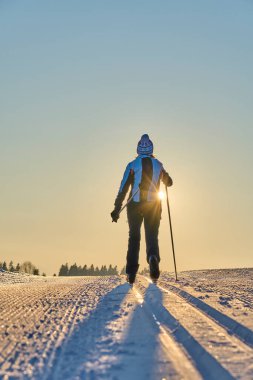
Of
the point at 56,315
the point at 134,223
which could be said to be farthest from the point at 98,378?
the point at 134,223

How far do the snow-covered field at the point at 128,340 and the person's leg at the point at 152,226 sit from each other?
3.40m

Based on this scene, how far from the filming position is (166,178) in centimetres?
888

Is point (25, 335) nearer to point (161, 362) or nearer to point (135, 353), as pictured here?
point (135, 353)

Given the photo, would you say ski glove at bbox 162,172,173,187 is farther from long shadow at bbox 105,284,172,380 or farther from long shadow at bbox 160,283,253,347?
long shadow at bbox 105,284,172,380

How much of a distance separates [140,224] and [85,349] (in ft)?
19.2

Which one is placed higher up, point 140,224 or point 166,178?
point 166,178

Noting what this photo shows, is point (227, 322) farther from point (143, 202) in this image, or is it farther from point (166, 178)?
point (166, 178)

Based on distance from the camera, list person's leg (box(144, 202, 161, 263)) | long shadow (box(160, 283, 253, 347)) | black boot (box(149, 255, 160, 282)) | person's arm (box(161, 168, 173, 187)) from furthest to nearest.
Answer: person's arm (box(161, 168, 173, 187))
person's leg (box(144, 202, 161, 263))
black boot (box(149, 255, 160, 282))
long shadow (box(160, 283, 253, 347))

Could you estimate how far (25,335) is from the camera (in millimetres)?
3088

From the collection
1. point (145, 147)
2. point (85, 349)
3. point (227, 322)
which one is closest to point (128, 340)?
point (85, 349)

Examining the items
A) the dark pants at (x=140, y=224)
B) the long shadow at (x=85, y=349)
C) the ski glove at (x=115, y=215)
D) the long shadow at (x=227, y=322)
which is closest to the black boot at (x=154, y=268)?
the dark pants at (x=140, y=224)

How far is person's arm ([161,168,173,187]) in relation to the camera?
880 cm

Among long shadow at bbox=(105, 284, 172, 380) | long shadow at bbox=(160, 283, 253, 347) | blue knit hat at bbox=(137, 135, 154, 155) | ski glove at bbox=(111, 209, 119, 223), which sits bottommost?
long shadow at bbox=(105, 284, 172, 380)

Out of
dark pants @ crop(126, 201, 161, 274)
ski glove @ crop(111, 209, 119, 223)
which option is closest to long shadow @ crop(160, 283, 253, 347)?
dark pants @ crop(126, 201, 161, 274)
